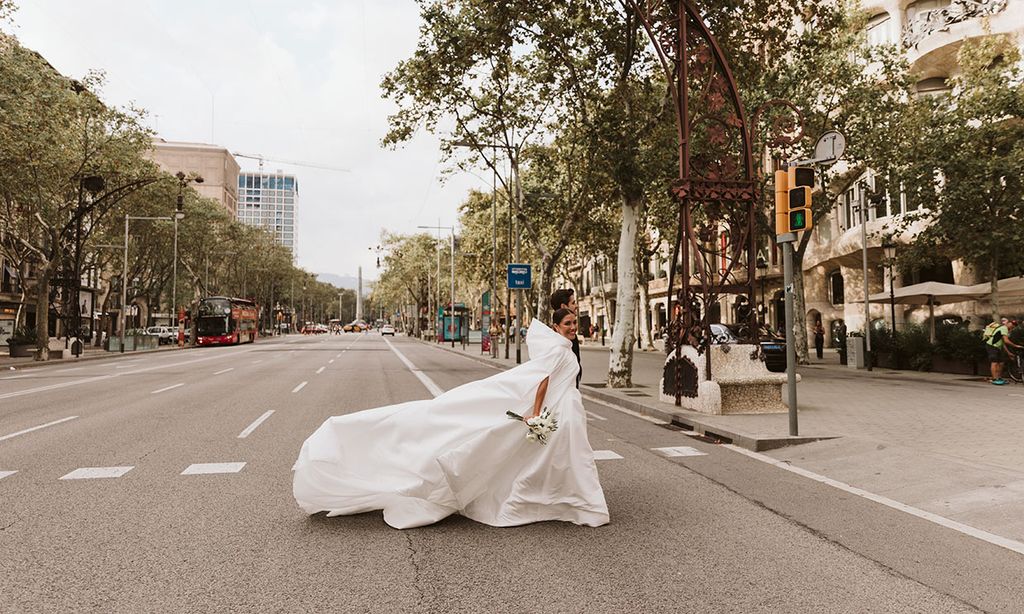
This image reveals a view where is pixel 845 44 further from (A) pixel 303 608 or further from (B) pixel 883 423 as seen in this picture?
(A) pixel 303 608

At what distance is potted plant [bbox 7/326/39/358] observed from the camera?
106ft

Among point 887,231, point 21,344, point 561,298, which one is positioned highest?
point 887,231

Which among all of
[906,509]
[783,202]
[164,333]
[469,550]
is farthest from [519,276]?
[164,333]

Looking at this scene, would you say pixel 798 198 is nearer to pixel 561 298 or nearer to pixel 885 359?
pixel 561 298

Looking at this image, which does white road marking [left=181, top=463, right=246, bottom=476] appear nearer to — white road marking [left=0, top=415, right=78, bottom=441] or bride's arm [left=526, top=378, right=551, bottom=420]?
bride's arm [left=526, top=378, right=551, bottom=420]

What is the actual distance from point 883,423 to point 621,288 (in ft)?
21.3

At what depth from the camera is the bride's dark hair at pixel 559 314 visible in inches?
217

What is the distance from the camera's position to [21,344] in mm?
32594

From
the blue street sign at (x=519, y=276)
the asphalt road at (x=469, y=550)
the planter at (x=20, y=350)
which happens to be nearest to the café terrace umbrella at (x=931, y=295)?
the blue street sign at (x=519, y=276)

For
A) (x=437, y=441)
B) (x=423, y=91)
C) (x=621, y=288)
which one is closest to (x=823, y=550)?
(x=437, y=441)

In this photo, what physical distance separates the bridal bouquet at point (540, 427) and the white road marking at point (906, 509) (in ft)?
10.0

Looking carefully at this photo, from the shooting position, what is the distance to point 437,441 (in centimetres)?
475

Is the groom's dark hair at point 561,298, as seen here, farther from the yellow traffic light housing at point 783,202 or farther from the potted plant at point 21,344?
the potted plant at point 21,344

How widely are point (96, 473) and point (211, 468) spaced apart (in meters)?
1.03
